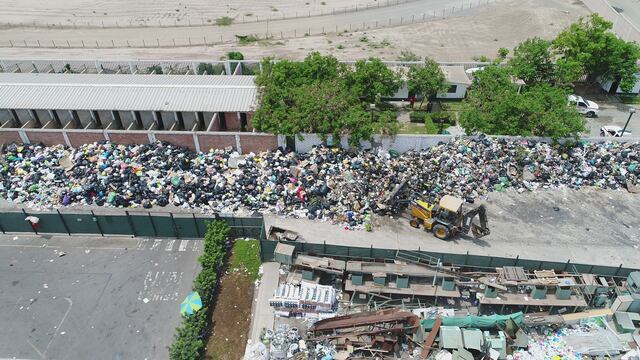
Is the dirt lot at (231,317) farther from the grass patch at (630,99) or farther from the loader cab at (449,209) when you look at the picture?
the grass patch at (630,99)

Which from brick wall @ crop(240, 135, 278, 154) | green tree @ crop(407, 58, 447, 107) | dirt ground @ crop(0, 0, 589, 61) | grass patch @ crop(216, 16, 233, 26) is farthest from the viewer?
grass patch @ crop(216, 16, 233, 26)

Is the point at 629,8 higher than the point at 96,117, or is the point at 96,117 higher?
the point at 629,8

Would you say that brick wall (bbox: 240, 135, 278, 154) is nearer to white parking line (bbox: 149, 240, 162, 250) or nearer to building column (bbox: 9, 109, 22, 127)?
white parking line (bbox: 149, 240, 162, 250)

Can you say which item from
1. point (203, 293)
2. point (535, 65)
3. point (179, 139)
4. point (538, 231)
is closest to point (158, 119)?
point (179, 139)

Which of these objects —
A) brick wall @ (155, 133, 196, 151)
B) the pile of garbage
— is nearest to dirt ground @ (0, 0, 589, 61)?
brick wall @ (155, 133, 196, 151)

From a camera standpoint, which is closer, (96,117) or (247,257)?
(247,257)

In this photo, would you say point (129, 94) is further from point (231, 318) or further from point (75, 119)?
point (231, 318)
